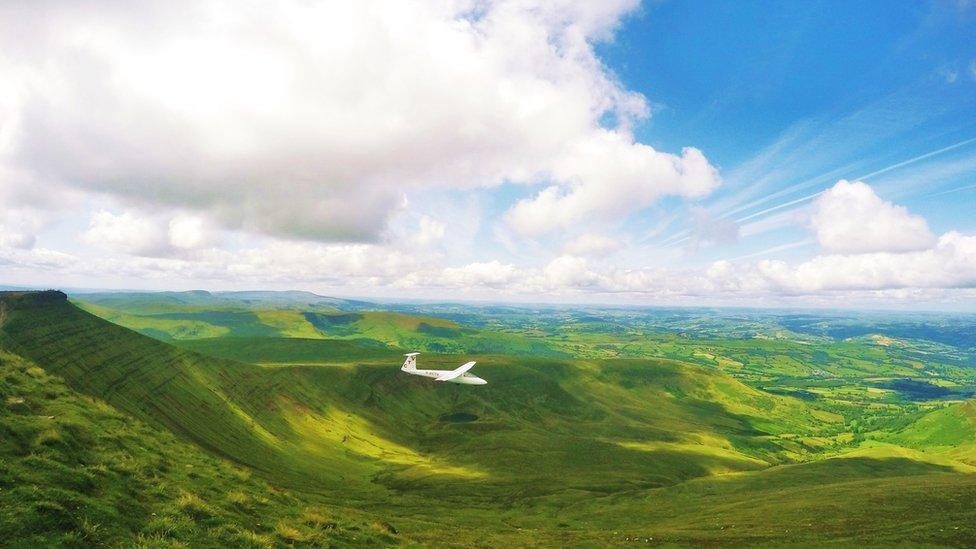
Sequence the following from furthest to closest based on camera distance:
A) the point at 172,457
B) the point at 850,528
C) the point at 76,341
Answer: the point at 76,341, the point at 850,528, the point at 172,457

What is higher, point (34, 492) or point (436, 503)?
Answer: point (34, 492)

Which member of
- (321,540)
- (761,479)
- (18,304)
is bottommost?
(761,479)

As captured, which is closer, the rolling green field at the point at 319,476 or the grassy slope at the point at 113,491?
the grassy slope at the point at 113,491

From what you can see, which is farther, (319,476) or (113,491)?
(319,476)

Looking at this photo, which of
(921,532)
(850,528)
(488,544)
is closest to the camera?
(488,544)

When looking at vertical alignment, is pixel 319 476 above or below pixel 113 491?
below

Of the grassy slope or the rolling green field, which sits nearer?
the grassy slope

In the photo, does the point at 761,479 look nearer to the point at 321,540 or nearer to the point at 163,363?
the point at 321,540

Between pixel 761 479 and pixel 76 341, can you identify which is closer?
pixel 76 341

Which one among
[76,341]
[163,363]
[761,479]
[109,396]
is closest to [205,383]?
[163,363]
